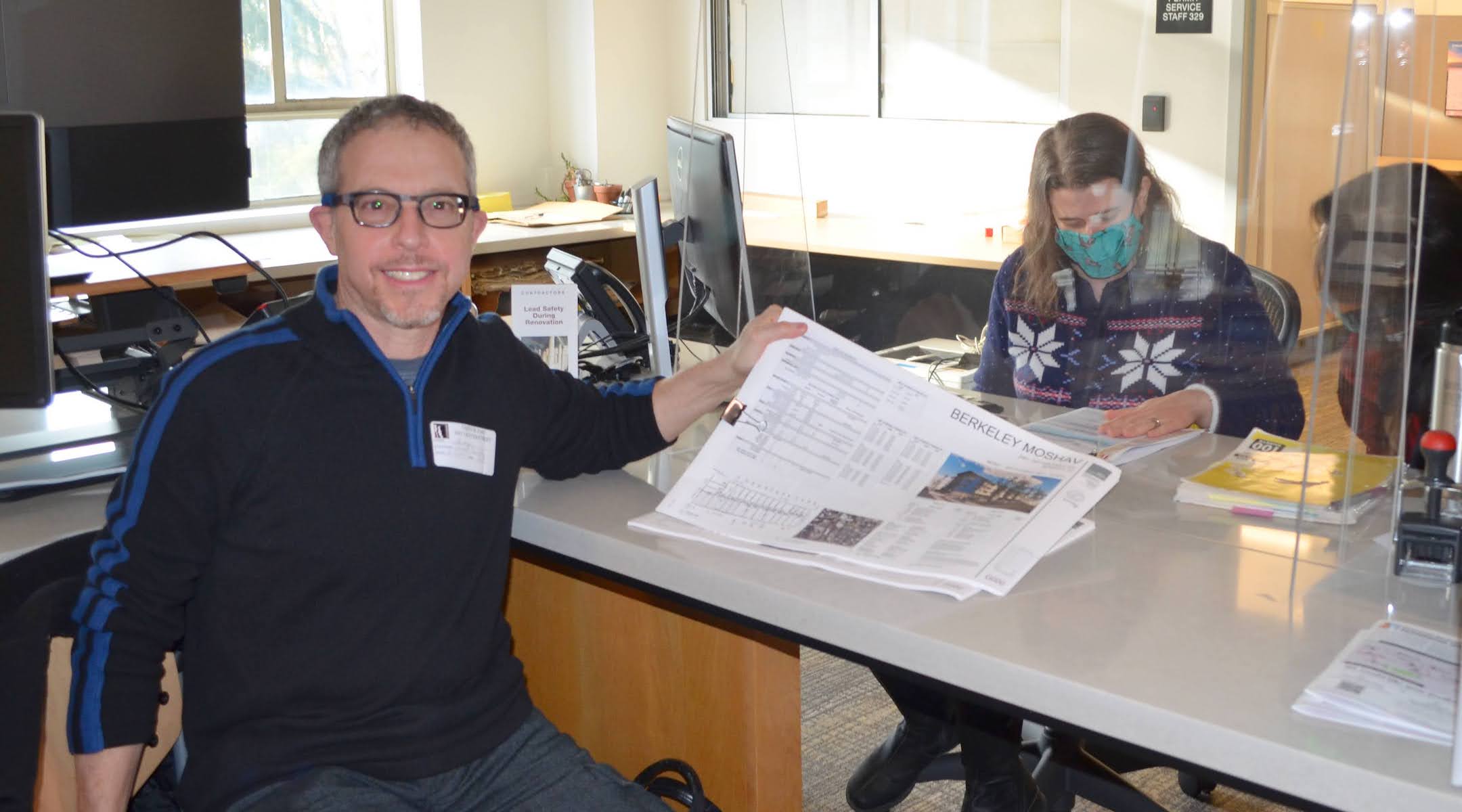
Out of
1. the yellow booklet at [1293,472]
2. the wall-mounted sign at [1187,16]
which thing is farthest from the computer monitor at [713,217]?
the yellow booklet at [1293,472]

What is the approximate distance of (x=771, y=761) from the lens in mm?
1725

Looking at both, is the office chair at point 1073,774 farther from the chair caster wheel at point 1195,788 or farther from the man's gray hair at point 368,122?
the man's gray hair at point 368,122

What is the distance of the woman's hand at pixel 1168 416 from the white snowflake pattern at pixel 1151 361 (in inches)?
0.8

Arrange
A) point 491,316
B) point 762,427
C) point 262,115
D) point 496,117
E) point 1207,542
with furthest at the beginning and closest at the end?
point 496,117 < point 262,115 < point 491,316 < point 762,427 < point 1207,542

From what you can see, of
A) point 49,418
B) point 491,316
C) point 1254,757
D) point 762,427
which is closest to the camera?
point 1254,757

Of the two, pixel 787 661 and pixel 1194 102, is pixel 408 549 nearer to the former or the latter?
pixel 787 661

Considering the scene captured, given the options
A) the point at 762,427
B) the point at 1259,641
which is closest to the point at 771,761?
the point at 762,427

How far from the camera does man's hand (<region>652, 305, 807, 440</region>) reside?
5.06ft

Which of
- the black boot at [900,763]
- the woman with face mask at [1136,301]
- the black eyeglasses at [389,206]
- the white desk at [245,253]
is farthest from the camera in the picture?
the white desk at [245,253]

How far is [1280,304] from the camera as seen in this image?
1.56m

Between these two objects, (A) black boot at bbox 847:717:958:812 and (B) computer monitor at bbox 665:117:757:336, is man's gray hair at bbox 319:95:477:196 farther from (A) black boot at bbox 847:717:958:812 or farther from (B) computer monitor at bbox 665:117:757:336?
(A) black boot at bbox 847:717:958:812

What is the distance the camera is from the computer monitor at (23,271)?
154 centimetres

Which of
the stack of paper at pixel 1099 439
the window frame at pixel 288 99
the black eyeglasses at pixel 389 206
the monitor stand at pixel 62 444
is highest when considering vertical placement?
the window frame at pixel 288 99

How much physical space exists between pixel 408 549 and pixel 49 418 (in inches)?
38.7
